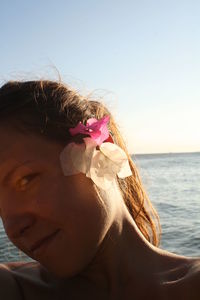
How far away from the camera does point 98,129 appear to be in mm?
2344

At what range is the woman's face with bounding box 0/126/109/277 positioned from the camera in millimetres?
2068

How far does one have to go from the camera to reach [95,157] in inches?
90.5

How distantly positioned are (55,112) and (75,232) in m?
0.69

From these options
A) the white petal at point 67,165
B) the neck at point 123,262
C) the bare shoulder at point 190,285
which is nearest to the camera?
the bare shoulder at point 190,285

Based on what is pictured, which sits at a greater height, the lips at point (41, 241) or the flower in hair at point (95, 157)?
the flower in hair at point (95, 157)

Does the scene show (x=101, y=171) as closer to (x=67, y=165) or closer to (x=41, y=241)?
(x=67, y=165)

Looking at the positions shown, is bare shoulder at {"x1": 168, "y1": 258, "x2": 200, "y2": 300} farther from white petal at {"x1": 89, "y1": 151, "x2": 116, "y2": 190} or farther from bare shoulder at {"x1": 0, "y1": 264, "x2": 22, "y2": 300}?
bare shoulder at {"x1": 0, "y1": 264, "x2": 22, "y2": 300}

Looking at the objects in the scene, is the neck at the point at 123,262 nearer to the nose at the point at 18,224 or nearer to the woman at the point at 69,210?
the woman at the point at 69,210

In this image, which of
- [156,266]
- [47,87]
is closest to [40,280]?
[156,266]

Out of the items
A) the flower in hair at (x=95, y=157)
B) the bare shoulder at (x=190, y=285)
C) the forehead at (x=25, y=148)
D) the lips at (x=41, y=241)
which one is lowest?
the bare shoulder at (x=190, y=285)

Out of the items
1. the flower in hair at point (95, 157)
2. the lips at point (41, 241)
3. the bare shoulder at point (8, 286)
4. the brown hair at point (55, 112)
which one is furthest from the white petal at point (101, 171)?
the bare shoulder at point (8, 286)

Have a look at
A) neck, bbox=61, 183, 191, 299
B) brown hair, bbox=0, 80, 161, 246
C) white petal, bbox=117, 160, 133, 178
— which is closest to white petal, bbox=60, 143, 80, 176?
brown hair, bbox=0, 80, 161, 246

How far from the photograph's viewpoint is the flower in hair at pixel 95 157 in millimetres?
2189

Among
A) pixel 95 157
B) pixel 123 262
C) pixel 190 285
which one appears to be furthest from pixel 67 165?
pixel 190 285
